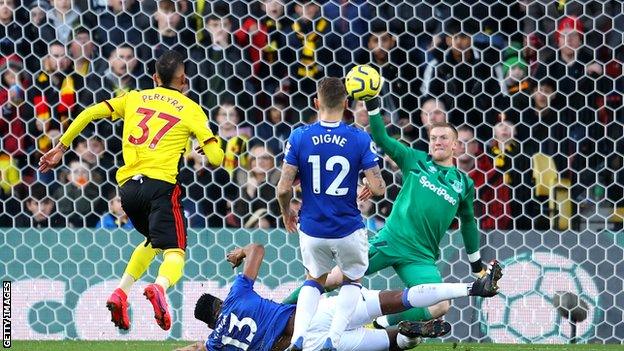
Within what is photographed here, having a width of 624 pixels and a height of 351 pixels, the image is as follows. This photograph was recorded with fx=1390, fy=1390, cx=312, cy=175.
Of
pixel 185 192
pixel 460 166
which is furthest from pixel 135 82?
pixel 460 166

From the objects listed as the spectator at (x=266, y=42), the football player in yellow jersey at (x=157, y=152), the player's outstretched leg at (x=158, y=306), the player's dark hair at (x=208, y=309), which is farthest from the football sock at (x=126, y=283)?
the spectator at (x=266, y=42)

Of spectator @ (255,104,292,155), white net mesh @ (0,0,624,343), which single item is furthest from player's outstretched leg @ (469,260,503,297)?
spectator @ (255,104,292,155)

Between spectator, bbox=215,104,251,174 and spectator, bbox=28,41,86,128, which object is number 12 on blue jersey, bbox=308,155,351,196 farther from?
spectator, bbox=28,41,86,128

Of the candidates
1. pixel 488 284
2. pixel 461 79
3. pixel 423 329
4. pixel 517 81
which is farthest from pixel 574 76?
pixel 423 329

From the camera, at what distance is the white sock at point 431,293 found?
7.50 metres

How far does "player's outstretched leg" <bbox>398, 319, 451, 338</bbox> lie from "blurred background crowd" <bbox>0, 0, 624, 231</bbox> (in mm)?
2139

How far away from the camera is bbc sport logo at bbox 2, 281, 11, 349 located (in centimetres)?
889

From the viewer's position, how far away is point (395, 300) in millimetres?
7625

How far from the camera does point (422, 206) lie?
Answer: 25.9 ft

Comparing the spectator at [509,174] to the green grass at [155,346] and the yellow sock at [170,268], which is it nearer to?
the green grass at [155,346]

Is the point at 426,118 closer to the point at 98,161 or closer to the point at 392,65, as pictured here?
the point at 392,65

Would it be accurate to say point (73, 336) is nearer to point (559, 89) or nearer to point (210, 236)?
point (210, 236)

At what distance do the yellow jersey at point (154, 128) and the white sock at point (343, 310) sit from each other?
1.20 metres

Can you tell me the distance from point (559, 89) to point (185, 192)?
2628mm
